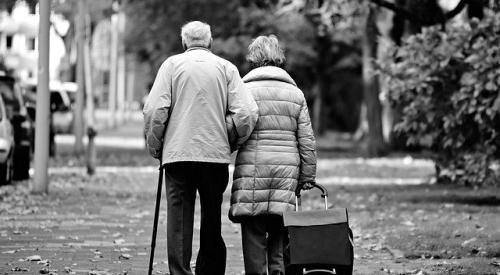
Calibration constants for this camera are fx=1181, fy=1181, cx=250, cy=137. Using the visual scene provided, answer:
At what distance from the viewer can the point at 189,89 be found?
7785 millimetres

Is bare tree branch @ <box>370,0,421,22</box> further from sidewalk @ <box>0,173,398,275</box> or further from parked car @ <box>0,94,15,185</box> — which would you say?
parked car @ <box>0,94,15,185</box>

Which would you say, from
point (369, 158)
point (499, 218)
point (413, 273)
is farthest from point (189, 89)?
point (369, 158)

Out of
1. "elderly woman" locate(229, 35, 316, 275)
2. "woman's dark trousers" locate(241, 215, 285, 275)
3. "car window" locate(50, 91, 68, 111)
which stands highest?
"elderly woman" locate(229, 35, 316, 275)

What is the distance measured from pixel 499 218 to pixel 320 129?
1466 inches

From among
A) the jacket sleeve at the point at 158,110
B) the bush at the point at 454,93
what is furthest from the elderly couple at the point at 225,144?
the bush at the point at 454,93

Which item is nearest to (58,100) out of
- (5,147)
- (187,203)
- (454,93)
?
(5,147)

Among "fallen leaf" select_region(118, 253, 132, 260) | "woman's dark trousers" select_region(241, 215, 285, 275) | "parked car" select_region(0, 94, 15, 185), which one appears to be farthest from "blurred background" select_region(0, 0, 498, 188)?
"woman's dark trousers" select_region(241, 215, 285, 275)

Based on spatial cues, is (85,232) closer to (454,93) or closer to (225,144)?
(225,144)

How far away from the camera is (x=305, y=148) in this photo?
799 centimetres

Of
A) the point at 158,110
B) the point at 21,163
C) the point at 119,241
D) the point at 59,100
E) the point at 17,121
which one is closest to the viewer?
the point at 158,110

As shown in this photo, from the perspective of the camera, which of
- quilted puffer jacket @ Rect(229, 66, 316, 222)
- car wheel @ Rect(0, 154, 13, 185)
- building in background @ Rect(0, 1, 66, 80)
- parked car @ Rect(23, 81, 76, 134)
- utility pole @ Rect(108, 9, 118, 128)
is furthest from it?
utility pole @ Rect(108, 9, 118, 128)

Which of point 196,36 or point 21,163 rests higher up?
point 196,36

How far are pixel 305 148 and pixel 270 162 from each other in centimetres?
28

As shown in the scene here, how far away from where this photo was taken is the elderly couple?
777 cm
